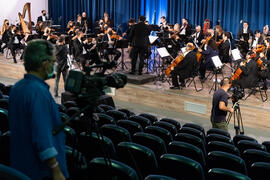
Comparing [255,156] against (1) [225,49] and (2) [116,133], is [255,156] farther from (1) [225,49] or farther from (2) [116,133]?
(1) [225,49]

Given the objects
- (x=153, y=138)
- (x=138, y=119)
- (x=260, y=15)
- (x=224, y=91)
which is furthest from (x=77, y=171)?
(x=260, y=15)

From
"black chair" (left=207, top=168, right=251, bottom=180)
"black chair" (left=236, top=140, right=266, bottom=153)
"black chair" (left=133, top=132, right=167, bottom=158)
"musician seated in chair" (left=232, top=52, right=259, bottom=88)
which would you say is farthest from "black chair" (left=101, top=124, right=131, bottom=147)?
"musician seated in chair" (left=232, top=52, right=259, bottom=88)

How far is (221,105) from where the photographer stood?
6.10 meters

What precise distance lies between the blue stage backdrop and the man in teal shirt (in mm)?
13132

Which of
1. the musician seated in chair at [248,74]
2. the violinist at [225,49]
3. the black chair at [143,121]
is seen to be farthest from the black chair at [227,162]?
the violinist at [225,49]

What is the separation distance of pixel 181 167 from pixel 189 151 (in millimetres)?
719

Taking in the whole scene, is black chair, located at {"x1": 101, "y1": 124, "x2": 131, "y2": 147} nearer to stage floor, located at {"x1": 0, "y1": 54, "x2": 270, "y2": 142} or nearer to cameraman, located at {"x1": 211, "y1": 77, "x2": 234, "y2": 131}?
cameraman, located at {"x1": 211, "y1": 77, "x2": 234, "y2": 131}

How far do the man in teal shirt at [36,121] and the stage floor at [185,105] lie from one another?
631 cm

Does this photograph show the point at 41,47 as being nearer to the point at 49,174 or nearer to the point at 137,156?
the point at 49,174

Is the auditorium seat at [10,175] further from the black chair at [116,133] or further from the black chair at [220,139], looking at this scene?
the black chair at [220,139]

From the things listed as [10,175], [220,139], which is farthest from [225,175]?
[220,139]

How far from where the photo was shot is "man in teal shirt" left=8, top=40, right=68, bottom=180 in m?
2.06

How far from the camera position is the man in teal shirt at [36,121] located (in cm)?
206

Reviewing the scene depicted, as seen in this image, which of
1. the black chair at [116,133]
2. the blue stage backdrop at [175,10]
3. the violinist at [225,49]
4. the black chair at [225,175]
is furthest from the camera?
the blue stage backdrop at [175,10]
